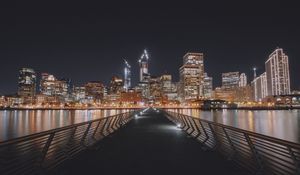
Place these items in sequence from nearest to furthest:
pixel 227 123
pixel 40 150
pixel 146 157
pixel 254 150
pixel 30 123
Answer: pixel 254 150, pixel 40 150, pixel 146 157, pixel 227 123, pixel 30 123

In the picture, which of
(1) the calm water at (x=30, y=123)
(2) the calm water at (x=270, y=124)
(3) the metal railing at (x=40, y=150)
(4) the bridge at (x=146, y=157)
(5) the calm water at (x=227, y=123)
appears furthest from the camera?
(1) the calm water at (x=30, y=123)

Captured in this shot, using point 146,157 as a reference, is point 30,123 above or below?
below

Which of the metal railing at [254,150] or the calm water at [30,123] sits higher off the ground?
the metal railing at [254,150]

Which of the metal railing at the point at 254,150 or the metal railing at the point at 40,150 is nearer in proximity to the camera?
the metal railing at the point at 254,150

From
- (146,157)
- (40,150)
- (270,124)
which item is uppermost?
(40,150)

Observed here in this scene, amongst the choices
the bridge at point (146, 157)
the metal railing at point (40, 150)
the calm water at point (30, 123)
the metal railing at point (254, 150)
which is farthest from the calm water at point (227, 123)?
the metal railing at point (40, 150)

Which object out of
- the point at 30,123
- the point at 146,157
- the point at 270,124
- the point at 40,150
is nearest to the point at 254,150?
the point at 146,157

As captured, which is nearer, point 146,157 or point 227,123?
point 146,157

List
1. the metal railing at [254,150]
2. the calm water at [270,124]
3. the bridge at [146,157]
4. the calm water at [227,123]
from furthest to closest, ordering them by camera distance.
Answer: the calm water at [227,123] < the calm water at [270,124] < the bridge at [146,157] < the metal railing at [254,150]

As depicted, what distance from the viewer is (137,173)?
6887mm

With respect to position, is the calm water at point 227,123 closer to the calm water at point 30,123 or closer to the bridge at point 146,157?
the calm water at point 30,123

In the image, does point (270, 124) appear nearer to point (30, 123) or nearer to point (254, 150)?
point (30, 123)

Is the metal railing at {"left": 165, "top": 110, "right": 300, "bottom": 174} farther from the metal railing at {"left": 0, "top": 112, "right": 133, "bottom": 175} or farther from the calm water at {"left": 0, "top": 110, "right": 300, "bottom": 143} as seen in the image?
the calm water at {"left": 0, "top": 110, "right": 300, "bottom": 143}

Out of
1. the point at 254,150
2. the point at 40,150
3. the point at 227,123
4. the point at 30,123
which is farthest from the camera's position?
the point at 30,123
